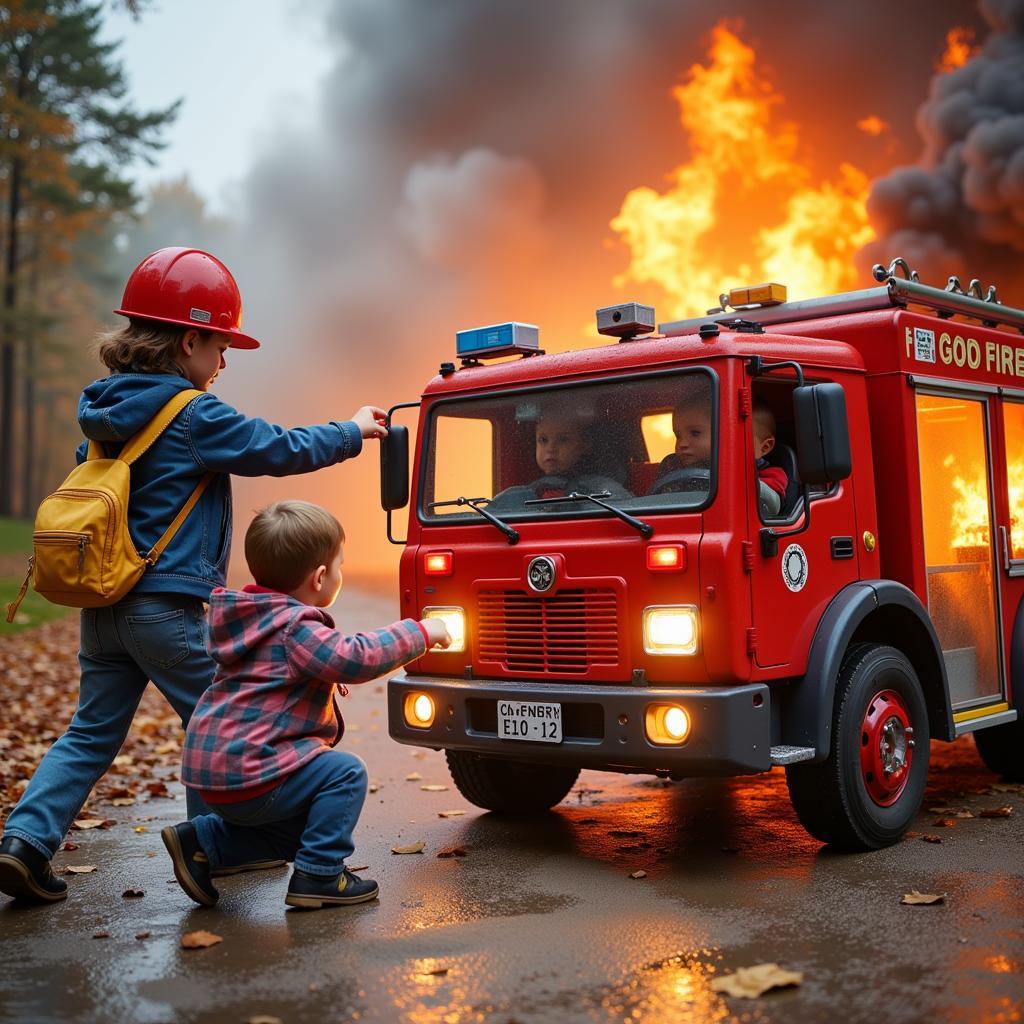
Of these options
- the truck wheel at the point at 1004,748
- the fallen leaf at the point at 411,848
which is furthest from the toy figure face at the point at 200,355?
the truck wheel at the point at 1004,748

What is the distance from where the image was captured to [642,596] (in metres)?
5.47

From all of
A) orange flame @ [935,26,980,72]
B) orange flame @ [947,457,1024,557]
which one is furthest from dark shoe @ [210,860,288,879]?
orange flame @ [935,26,980,72]

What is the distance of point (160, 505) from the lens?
5.03 m

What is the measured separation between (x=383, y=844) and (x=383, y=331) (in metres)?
32.3

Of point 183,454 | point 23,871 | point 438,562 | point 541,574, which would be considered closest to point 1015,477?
point 541,574

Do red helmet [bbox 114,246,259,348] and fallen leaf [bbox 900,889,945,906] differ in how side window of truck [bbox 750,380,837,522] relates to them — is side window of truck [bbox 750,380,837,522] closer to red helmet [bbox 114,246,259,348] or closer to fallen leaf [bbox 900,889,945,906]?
fallen leaf [bbox 900,889,945,906]

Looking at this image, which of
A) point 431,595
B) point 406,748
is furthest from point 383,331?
point 431,595

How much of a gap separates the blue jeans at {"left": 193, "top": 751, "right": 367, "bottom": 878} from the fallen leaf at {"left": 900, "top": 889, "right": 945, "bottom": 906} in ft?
6.70

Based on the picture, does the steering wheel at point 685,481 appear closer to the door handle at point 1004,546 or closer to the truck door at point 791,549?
the truck door at point 791,549

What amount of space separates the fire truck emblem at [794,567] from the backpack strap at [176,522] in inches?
93.9

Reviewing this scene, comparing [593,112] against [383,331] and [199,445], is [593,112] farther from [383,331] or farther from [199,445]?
[199,445]

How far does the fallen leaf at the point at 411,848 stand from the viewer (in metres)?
6.03

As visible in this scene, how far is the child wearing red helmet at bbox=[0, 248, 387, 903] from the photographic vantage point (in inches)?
195

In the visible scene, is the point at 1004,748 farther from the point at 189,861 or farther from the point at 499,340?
the point at 189,861
